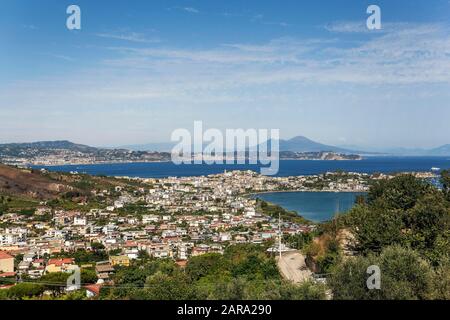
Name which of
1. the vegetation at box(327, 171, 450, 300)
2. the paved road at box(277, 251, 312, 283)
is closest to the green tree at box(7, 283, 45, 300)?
the paved road at box(277, 251, 312, 283)

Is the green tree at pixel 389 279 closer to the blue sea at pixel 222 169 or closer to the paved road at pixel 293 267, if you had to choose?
the paved road at pixel 293 267

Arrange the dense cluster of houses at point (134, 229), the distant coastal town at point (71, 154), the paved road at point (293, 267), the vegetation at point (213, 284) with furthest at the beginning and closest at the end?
the distant coastal town at point (71, 154) → the dense cluster of houses at point (134, 229) → the paved road at point (293, 267) → the vegetation at point (213, 284)

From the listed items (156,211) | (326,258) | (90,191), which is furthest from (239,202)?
(326,258)

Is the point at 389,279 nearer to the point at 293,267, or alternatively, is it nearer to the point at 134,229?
the point at 293,267

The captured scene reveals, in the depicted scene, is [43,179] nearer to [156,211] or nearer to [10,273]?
[156,211]

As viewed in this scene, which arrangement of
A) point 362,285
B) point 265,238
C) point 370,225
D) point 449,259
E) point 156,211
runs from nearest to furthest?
1. point 362,285
2. point 449,259
3. point 370,225
4. point 265,238
5. point 156,211

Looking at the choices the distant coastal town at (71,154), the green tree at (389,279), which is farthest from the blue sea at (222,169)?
the green tree at (389,279)

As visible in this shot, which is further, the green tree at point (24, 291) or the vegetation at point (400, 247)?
the green tree at point (24, 291)

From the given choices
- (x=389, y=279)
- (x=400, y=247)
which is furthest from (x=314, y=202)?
(x=389, y=279)
